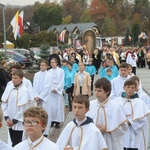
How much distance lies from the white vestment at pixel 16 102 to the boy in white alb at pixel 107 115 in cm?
188

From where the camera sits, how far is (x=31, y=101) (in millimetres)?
7027

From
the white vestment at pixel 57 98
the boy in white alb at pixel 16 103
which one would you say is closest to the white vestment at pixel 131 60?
the white vestment at pixel 57 98

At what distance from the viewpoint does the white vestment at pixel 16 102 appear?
6.86m

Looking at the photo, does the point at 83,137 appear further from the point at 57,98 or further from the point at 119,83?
the point at 57,98

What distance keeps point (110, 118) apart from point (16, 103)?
2.15 m

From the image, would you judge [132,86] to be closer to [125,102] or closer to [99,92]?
[125,102]

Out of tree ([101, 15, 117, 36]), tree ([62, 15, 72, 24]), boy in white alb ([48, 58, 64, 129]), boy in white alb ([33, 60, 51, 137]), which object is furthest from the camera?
tree ([62, 15, 72, 24])

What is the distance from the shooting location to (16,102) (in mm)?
6867

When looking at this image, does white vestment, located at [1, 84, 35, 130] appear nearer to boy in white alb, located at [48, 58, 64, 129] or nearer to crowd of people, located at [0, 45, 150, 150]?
crowd of people, located at [0, 45, 150, 150]

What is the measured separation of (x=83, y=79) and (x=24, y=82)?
5.00 m

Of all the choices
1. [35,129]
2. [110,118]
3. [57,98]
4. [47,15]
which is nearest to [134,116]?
[110,118]

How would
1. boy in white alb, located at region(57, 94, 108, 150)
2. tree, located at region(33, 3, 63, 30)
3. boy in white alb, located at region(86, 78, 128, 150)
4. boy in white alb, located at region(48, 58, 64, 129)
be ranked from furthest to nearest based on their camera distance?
tree, located at region(33, 3, 63, 30) → boy in white alb, located at region(48, 58, 64, 129) → boy in white alb, located at region(86, 78, 128, 150) → boy in white alb, located at region(57, 94, 108, 150)

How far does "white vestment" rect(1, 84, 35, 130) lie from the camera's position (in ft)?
22.5

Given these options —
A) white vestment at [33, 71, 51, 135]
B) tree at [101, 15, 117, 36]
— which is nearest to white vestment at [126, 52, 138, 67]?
white vestment at [33, 71, 51, 135]
